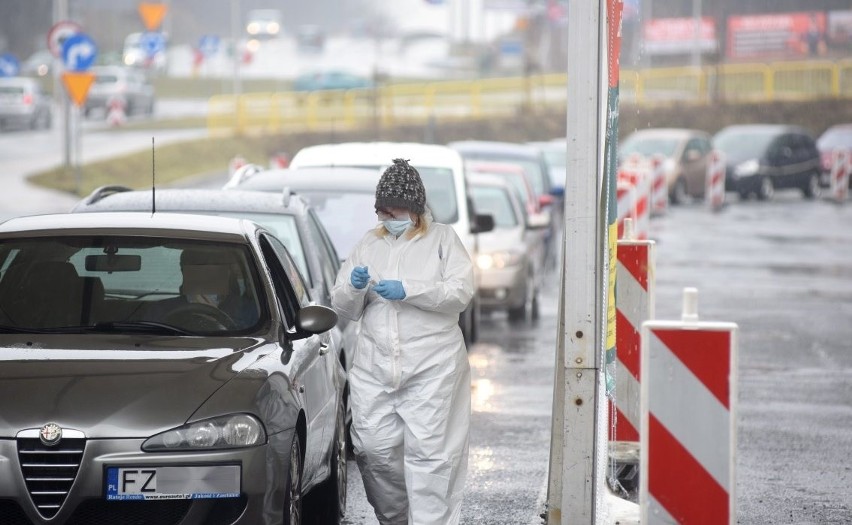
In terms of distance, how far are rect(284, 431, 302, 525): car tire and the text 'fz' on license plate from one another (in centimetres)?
35

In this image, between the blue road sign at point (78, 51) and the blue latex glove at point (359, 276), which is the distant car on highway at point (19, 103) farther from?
the blue latex glove at point (359, 276)

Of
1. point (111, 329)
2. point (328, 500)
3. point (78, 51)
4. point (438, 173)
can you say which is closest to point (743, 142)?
point (78, 51)

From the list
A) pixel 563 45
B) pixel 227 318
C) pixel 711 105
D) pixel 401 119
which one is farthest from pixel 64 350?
pixel 563 45

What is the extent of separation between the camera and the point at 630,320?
886cm

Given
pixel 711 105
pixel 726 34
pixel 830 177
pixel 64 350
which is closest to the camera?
pixel 64 350

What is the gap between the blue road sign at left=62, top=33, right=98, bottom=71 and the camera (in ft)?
99.0

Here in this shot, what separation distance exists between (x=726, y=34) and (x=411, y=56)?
30138 mm

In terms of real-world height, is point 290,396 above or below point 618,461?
above

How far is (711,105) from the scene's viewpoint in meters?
60.1

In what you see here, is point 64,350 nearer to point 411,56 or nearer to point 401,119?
point 401,119

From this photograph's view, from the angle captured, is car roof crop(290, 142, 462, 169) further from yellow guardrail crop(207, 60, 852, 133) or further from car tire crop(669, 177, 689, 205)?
yellow guardrail crop(207, 60, 852, 133)

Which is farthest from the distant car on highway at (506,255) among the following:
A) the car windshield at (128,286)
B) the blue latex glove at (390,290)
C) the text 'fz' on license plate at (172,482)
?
the text 'fz' on license plate at (172,482)

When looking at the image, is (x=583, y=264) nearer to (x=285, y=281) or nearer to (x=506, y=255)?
(x=285, y=281)

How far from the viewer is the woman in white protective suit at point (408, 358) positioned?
6.50 metres
